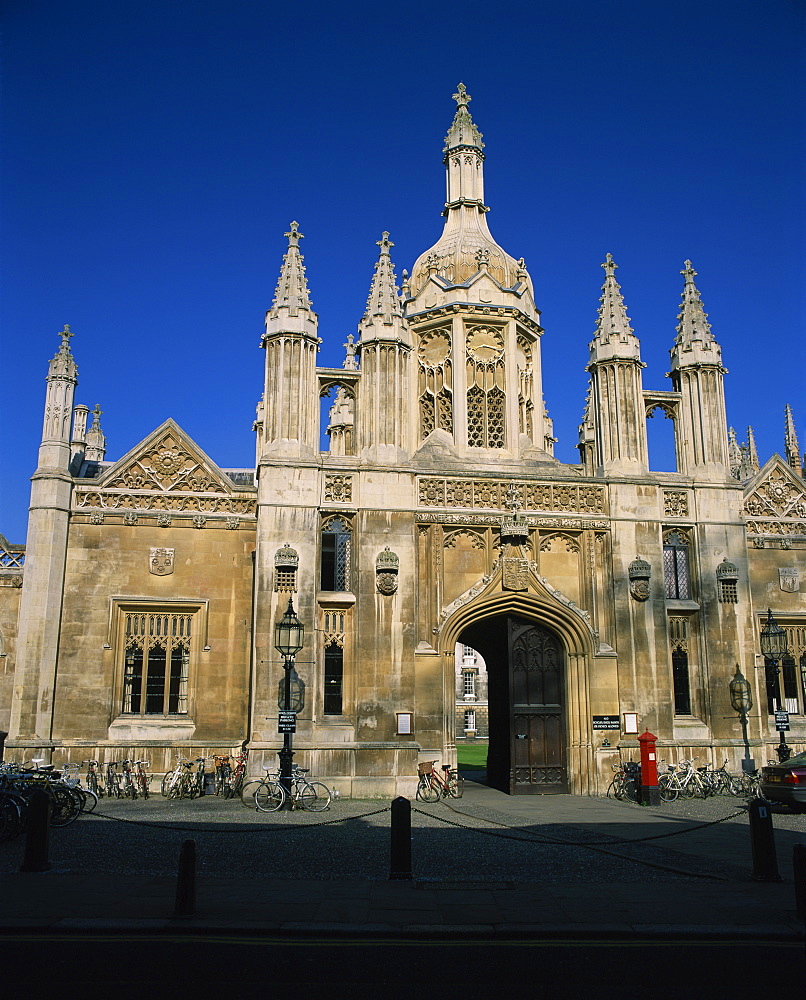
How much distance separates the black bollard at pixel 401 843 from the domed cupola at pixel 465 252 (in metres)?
17.4

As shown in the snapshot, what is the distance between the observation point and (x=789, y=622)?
2452 centimetres

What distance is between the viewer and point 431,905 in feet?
31.9

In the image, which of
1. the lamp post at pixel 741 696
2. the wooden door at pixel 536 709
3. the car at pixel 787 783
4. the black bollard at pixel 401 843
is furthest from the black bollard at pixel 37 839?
the lamp post at pixel 741 696

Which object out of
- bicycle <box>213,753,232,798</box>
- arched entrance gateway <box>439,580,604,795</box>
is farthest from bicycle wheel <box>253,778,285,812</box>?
arched entrance gateway <box>439,580,604,795</box>

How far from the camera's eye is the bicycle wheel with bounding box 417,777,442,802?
2027 centimetres

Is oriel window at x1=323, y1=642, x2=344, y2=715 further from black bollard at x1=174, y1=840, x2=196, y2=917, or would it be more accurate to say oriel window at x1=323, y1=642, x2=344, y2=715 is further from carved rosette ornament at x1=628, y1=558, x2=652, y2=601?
black bollard at x1=174, y1=840, x2=196, y2=917

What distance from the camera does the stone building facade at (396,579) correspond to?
21.1 metres

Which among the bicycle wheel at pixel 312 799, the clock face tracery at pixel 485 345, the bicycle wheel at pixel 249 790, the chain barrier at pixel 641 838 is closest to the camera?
the chain barrier at pixel 641 838

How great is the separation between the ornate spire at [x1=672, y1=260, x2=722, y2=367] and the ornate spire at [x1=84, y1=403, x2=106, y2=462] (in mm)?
22428

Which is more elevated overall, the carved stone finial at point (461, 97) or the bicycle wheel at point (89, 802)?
the carved stone finial at point (461, 97)

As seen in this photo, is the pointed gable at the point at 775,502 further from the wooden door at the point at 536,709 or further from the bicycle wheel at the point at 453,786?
the bicycle wheel at the point at 453,786

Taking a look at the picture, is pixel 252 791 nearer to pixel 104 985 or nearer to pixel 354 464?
pixel 354 464

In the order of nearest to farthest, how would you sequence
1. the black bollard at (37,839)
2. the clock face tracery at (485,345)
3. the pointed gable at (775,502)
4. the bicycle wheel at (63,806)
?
the black bollard at (37,839) → the bicycle wheel at (63,806) → the pointed gable at (775,502) → the clock face tracery at (485,345)

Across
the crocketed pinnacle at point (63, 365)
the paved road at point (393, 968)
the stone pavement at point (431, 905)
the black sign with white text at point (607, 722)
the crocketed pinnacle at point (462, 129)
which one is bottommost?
the paved road at point (393, 968)
